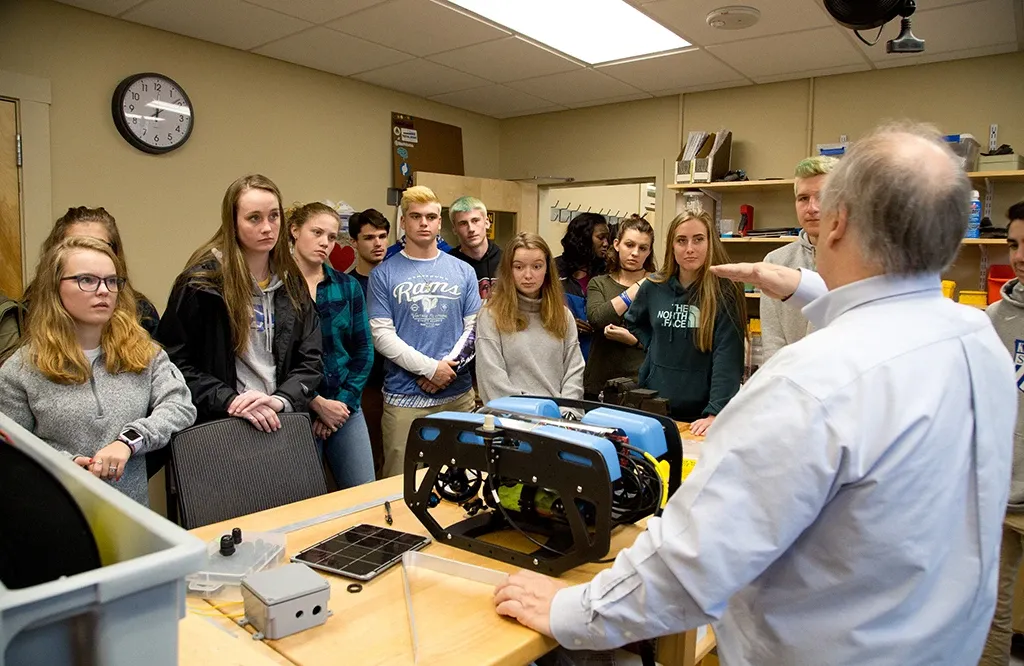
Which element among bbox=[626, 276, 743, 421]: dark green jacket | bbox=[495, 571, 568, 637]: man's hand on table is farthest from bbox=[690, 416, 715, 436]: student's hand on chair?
bbox=[495, 571, 568, 637]: man's hand on table

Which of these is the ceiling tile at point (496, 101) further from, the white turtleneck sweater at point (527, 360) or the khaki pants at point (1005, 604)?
the khaki pants at point (1005, 604)

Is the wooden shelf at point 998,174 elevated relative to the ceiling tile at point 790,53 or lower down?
lower down

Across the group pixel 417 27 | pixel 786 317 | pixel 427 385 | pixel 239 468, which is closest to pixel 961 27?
pixel 786 317

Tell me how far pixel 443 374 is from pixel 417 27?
194 centimetres

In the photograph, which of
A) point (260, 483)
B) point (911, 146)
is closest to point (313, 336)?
point (260, 483)

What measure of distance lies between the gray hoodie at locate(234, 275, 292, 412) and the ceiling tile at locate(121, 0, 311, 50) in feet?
6.05

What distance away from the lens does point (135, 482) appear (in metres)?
1.75

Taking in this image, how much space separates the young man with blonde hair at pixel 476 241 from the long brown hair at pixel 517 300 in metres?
0.58

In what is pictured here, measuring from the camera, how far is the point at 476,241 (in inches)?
131

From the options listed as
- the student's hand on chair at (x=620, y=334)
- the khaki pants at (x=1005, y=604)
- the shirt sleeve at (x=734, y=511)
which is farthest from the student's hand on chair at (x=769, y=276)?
the student's hand on chair at (x=620, y=334)

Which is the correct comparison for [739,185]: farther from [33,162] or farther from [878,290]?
[33,162]

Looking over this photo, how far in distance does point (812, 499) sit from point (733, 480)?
9 centimetres

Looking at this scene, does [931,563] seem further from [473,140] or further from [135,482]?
[473,140]

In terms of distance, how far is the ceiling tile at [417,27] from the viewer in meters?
3.27
